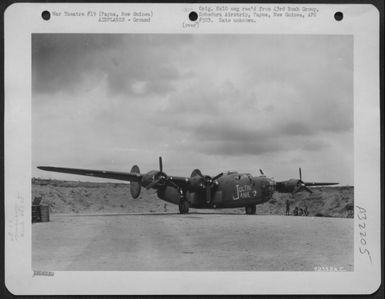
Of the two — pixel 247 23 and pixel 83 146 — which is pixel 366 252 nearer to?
pixel 247 23

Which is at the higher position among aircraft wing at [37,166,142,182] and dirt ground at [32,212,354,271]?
aircraft wing at [37,166,142,182]

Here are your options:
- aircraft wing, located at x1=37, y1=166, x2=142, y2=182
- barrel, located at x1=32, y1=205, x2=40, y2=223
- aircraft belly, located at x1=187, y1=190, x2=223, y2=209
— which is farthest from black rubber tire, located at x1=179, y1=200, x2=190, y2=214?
barrel, located at x1=32, y1=205, x2=40, y2=223

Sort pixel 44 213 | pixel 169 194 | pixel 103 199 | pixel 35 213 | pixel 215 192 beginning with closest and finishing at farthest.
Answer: pixel 35 213 → pixel 44 213 → pixel 103 199 → pixel 169 194 → pixel 215 192

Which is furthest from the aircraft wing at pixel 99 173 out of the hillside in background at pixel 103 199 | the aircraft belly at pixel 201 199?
the aircraft belly at pixel 201 199

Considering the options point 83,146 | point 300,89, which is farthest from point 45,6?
point 300,89

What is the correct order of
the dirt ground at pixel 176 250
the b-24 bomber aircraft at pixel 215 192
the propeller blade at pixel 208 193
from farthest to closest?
the propeller blade at pixel 208 193
the b-24 bomber aircraft at pixel 215 192
the dirt ground at pixel 176 250

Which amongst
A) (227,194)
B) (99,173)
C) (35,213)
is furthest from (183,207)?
(35,213)

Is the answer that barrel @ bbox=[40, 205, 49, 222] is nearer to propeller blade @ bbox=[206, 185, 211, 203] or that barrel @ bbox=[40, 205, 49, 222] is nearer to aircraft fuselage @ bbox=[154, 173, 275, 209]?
aircraft fuselage @ bbox=[154, 173, 275, 209]

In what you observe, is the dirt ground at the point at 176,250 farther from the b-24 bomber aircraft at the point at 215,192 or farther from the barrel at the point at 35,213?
the b-24 bomber aircraft at the point at 215,192

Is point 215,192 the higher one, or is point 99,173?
point 99,173

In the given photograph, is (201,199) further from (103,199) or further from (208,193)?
(103,199)

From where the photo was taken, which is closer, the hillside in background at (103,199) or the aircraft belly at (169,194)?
the hillside in background at (103,199)
